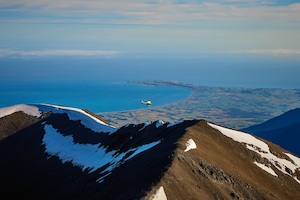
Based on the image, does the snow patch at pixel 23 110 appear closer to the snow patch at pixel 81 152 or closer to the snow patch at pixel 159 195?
the snow patch at pixel 81 152

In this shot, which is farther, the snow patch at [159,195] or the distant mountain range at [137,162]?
the distant mountain range at [137,162]

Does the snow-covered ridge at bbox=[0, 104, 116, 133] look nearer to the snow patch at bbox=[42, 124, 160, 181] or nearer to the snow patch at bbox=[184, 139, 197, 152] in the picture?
the snow patch at bbox=[42, 124, 160, 181]

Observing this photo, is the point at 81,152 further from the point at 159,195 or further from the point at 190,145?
the point at 159,195

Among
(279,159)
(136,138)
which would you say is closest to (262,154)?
(279,159)

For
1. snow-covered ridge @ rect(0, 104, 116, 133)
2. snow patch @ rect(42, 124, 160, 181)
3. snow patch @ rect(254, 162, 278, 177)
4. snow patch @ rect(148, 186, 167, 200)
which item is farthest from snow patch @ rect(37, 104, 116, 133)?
snow patch @ rect(148, 186, 167, 200)

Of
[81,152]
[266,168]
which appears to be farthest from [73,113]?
[266,168]

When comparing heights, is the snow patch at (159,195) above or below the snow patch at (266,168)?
above

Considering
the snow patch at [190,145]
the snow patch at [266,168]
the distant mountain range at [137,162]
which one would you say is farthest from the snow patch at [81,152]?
the snow patch at [266,168]
